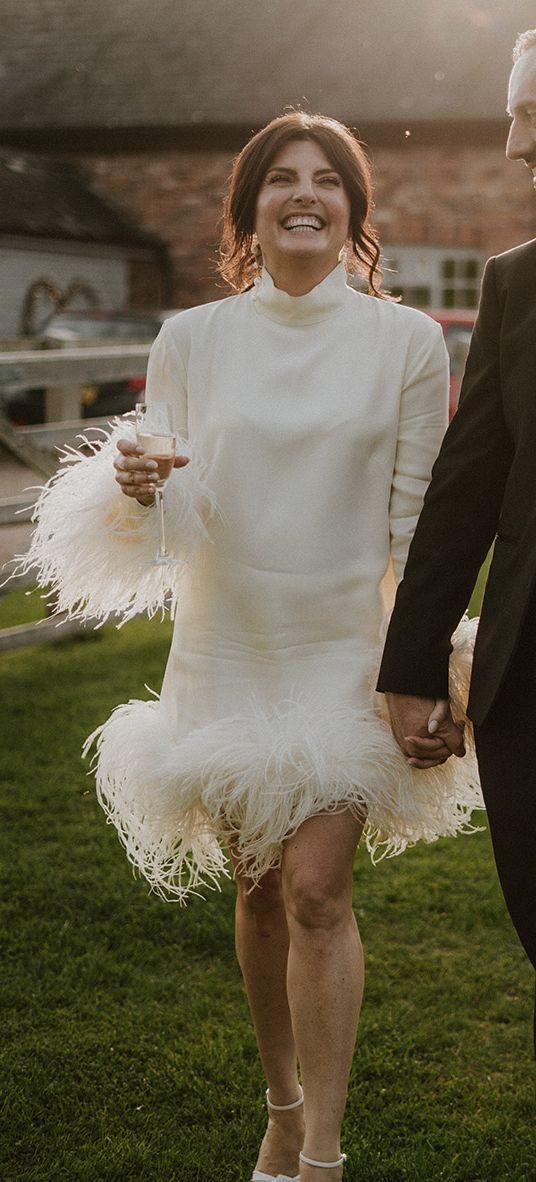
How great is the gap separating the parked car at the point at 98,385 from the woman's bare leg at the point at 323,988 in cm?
1059

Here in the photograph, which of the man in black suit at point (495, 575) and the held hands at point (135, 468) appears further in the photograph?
the held hands at point (135, 468)

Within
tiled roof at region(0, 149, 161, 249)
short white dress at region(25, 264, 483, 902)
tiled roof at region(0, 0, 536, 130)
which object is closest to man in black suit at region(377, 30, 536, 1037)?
short white dress at region(25, 264, 483, 902)

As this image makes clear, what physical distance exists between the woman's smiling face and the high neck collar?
0.10 feet

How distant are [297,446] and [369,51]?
69.9 feet

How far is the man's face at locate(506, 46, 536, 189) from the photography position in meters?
2.24

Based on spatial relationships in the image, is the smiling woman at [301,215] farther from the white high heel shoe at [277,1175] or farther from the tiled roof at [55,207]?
the tiled roof at [55,207]

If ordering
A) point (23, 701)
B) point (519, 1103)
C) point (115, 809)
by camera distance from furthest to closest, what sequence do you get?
point (23, 701) < point (519, 1103) < point (115, 809)

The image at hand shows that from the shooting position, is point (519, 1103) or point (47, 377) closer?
point (519, 1103)

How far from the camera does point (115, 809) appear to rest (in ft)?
9.31

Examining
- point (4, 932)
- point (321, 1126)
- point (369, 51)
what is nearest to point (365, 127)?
point (369, 51)

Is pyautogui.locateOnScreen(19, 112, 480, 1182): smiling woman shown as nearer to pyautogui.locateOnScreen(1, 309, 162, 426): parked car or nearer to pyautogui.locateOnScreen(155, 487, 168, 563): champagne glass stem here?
pyautogui.locateOnScreen(155, 487, 168, 563): champagne glass stem

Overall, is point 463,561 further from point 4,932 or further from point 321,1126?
point 4,932

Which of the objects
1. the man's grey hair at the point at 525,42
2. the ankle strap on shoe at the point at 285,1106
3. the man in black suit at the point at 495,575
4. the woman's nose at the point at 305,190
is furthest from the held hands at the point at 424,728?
the man's grey hair at the point at 525,42

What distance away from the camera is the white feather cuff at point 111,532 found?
266 centimetres
